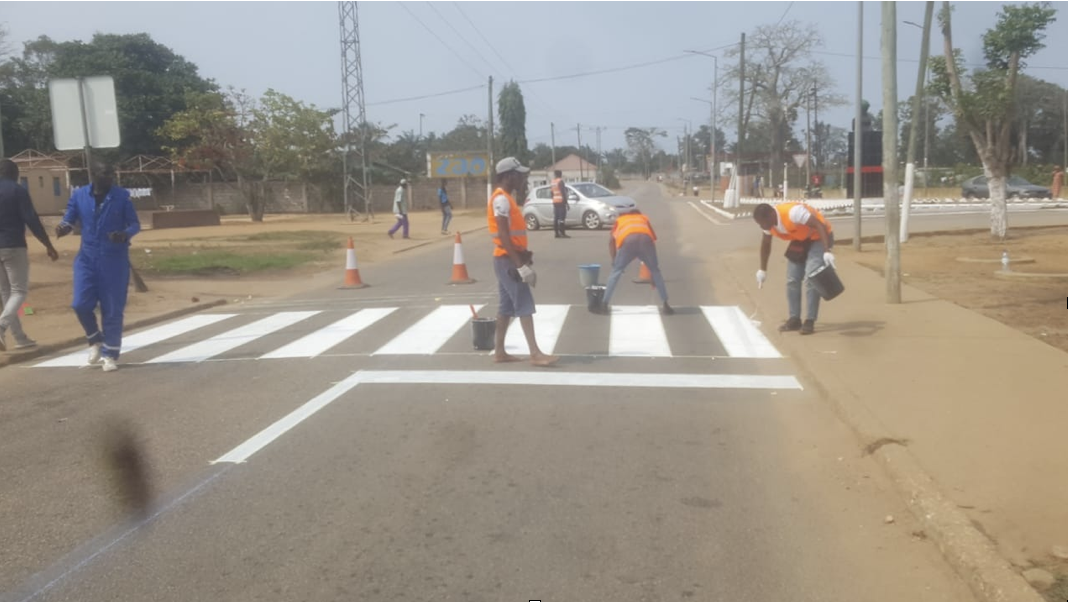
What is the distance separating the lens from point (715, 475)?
5746 millimetres

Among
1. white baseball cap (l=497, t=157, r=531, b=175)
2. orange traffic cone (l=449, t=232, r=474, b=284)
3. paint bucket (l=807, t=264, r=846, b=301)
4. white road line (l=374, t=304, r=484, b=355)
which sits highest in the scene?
white baseball cap (l=497, t=157, r=531, b=175)

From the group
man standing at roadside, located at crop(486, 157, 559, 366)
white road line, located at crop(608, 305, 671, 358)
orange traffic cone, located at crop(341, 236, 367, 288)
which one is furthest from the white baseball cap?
orange traffic cone, located at crop(341, 236, 367, 288)

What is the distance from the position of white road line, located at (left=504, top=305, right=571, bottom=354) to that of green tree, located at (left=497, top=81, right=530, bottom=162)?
86.4m

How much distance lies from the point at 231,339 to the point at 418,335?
2.13 metres

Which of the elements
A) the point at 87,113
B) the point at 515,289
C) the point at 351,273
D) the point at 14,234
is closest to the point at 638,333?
the point at 515,289

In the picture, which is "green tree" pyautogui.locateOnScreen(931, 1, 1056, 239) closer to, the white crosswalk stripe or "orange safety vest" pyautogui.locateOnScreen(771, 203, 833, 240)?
the white crosswalk stripe

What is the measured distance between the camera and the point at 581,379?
8.30 meters

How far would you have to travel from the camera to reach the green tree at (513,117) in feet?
322

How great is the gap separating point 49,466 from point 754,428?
15.3 feet

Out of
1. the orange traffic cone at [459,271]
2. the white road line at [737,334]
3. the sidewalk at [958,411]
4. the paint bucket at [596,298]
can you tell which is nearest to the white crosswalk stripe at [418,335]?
the white road line at [737,334]

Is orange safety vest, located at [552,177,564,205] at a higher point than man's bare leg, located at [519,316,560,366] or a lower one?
higher

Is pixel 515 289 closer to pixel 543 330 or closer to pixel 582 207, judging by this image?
pixel 543 330

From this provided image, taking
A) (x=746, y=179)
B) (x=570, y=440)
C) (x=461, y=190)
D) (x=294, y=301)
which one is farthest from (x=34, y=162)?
(x=570, y=440)

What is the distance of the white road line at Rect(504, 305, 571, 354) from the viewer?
32.4 ft
